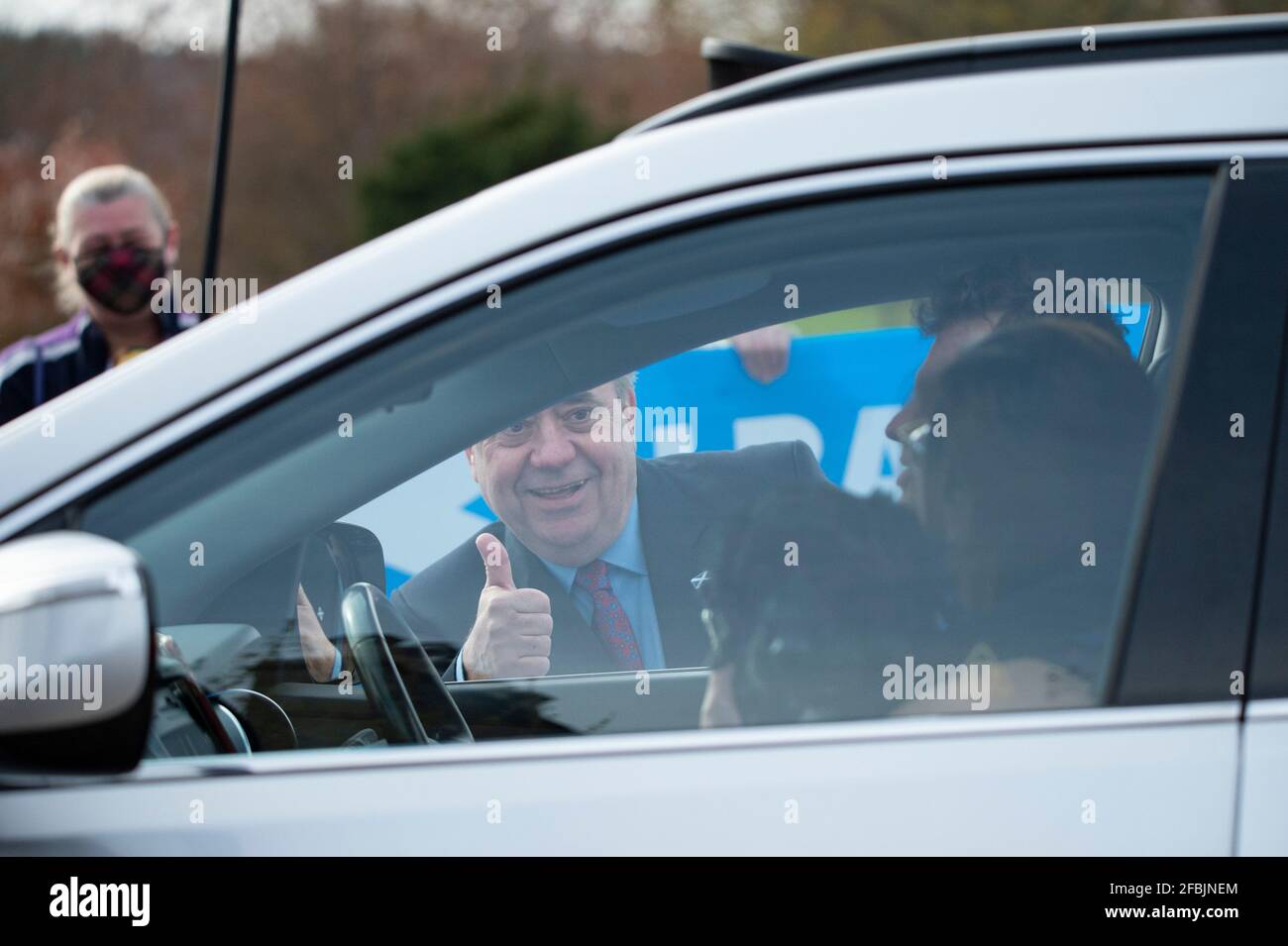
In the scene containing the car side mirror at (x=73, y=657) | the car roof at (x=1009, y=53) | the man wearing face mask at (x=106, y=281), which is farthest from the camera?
the man wearing face mask at (x=106, y=281)

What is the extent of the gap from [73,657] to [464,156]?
1971 cm

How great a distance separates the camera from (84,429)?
1.31 meters

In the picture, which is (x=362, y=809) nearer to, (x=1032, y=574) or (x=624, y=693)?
(x=624, y=693)

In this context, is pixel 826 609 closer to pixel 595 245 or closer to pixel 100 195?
pixel 595 245

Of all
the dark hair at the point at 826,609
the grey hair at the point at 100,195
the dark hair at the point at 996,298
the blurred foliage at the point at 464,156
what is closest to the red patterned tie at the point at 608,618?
the dark hair at the point at 826,609

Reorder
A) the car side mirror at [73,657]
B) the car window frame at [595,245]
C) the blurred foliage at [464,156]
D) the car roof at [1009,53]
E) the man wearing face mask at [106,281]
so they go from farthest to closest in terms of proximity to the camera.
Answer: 1. the blurred foliage at [464,156]
2. the man wearing face mask at [106,281]
3. the car roof at [1009,53]
4. the car window frame at [595,245]
5. the car side mirror at [73,657]

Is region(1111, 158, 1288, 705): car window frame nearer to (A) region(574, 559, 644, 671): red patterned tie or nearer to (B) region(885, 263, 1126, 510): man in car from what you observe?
(B) region(885, 263, 1126, 510): man in car

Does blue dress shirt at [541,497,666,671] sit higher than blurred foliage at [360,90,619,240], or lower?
lower

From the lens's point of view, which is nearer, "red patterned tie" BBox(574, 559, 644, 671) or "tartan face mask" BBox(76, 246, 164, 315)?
"red patterned tie" BBox(574, 559, 644, 671)

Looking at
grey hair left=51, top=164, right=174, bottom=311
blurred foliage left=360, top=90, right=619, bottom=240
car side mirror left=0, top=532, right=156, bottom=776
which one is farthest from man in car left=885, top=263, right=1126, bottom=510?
blurred foliage left=360, top=90, right=619, bottom=240

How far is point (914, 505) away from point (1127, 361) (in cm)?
28

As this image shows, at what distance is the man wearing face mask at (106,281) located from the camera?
12.9 ft

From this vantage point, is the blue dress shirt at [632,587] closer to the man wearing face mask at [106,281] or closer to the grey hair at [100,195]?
the man wearing face mask at [106,281]

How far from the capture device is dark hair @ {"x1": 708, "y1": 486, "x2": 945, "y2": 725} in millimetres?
1326
